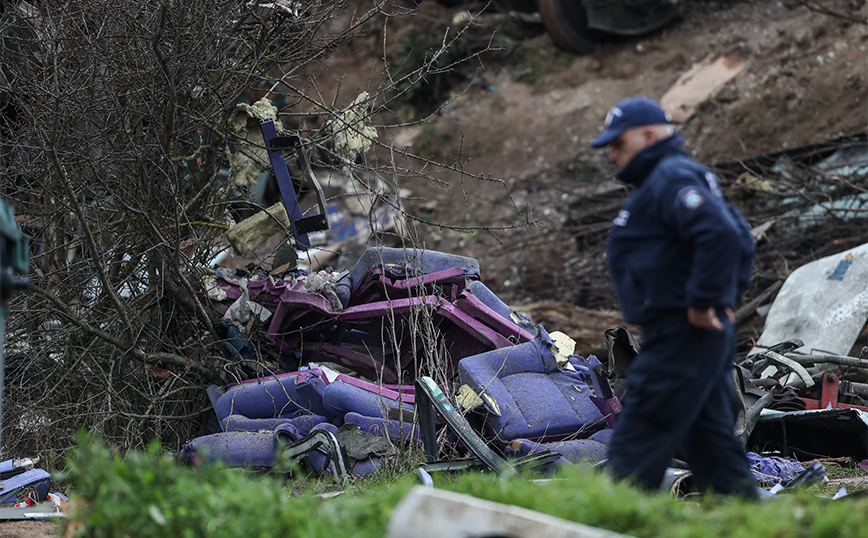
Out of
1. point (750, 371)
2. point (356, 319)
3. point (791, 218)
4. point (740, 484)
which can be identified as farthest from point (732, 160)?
point (740, 484)

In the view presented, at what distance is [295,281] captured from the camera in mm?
6301

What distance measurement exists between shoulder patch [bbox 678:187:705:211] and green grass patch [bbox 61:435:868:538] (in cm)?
95

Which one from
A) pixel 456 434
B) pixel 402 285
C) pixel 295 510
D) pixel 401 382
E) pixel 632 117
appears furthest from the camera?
pixel 402 285

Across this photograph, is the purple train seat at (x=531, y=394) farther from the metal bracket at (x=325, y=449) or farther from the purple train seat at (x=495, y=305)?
the metal bracket at (x=325, y=449)

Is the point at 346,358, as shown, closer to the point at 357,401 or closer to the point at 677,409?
the point at 357,401

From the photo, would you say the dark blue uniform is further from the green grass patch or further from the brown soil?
the brown soil

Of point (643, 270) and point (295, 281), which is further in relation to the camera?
point (295, 281)

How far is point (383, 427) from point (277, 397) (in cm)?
89

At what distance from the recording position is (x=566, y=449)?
4926 mm

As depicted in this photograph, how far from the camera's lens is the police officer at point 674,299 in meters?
2.75

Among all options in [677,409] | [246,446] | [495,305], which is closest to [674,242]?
[677,409]

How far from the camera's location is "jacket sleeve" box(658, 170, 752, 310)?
8.89 feet

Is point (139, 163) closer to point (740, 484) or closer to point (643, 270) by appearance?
point (643, 270)

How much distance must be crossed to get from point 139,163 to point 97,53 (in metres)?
0.87
